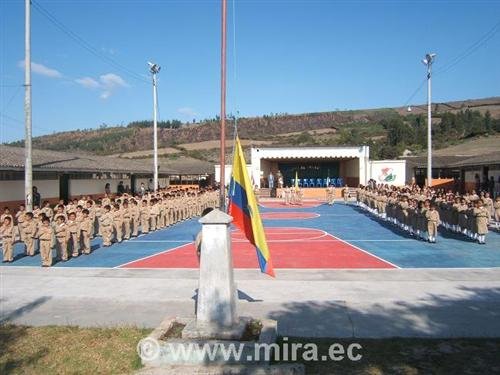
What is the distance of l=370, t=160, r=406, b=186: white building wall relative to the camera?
45875 mm

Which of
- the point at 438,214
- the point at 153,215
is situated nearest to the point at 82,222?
the point at 153,215

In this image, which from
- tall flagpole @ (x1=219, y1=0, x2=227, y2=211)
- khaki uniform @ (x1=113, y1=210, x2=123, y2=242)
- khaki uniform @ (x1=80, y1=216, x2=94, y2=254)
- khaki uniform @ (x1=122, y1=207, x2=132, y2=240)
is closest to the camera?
tall flagpole @ (x1=219, y1=0, x2=227, y2=211)

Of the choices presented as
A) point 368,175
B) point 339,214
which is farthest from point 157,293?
point 368,175

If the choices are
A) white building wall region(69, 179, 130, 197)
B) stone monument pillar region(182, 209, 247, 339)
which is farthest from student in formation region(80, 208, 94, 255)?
white building wall region(69, 179, 130, 197)

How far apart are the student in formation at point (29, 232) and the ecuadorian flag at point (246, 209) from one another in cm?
1003

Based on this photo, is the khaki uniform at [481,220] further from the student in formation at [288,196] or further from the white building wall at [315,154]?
the white building wall at [315,154]

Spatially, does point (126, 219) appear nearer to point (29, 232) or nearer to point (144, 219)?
point (144, 219)

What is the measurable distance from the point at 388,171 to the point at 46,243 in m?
37.1

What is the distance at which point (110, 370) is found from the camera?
20.3ft

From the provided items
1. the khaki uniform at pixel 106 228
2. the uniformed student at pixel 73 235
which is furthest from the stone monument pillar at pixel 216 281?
the khaki uniform at pixel 106 228

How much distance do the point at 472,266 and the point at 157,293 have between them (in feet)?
26.4

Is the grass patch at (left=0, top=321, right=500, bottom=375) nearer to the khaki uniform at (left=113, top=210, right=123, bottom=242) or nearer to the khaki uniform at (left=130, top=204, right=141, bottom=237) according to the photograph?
the khaki uniform at (left=113, top=210, right=123, bottom=242)

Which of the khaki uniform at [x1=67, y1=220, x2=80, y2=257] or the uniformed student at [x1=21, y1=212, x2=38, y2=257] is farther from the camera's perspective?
the uniformed student at [x1=21, y1=212, x2=38, y2=257]

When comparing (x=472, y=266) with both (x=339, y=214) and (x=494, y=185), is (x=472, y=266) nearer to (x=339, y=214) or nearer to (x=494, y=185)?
(x=339, y=214)
